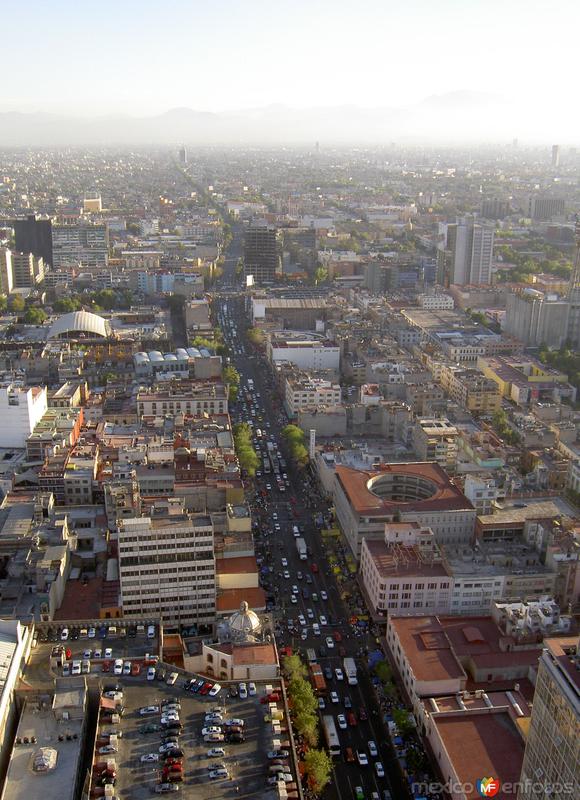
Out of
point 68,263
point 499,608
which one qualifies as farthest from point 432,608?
point 68,263

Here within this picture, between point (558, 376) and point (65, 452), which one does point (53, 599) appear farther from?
point (558, 376)

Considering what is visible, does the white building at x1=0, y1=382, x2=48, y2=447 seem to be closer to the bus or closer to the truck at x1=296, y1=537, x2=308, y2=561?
the truck at x1=296, y1=537, x2=308, y2=561

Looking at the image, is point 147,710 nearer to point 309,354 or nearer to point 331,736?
point 331,736

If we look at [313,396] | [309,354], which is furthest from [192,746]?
[309,354]

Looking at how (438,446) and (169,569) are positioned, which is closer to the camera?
(169,569)

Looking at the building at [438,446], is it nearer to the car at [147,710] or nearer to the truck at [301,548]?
the truck at [301,548]

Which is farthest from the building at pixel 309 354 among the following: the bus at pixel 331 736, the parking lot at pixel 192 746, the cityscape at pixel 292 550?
the parking lot at pixel 192 746
